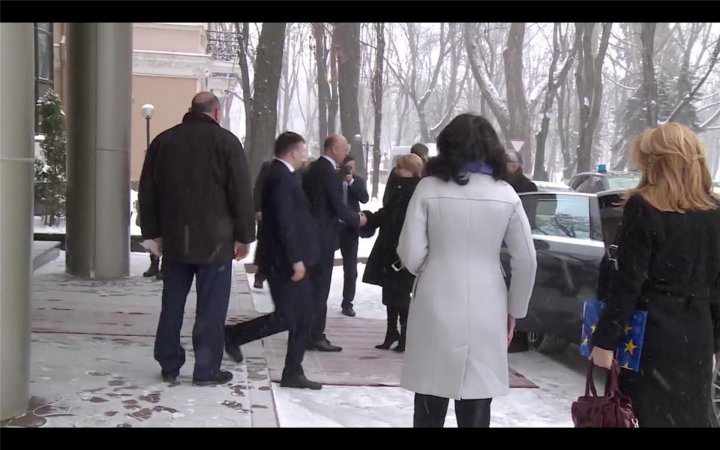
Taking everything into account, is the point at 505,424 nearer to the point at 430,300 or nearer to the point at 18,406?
the point at 430,300

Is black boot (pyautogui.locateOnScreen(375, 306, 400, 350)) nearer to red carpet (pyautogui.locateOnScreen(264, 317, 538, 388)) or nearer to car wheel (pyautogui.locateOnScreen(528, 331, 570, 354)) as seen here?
red carpet (pyautogui.locateOnScreen(264, 317, 538, 388))

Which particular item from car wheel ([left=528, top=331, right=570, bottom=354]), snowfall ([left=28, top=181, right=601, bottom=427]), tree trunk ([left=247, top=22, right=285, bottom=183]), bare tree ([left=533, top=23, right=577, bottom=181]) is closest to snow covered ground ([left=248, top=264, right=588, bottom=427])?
snowfall ([left=28, top=181, right=601, bottom=427])

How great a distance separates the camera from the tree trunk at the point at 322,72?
82.9 ft

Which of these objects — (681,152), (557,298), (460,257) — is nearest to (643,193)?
(681,152)

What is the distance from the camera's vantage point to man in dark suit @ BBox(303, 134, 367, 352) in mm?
6586

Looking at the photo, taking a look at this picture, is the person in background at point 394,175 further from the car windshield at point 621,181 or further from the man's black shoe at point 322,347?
the car windshield at point 621,181

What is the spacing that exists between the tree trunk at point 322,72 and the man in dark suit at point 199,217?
703 inches

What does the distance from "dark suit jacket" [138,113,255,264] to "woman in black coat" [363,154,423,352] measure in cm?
188

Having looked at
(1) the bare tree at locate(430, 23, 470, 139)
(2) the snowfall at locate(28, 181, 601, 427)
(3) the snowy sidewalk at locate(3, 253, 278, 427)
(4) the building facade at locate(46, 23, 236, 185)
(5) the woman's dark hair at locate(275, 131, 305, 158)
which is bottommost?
(2) the snowfall at locate(28, 181, 601, 427)

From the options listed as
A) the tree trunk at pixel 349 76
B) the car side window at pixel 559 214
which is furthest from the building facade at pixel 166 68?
the car side window at pixel 559 214

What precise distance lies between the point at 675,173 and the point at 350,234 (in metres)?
5.43

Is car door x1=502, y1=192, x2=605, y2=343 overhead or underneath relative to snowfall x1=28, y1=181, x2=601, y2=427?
overhead

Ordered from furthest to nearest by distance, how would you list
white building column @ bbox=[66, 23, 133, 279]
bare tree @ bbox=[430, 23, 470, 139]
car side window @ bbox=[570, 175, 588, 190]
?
bare tree @ bbox=[430, 23, 470, 139] < car side window @ bbox=[570, 175, 588, 190] < white building column @ bbox=[66, 23, 133, 279]

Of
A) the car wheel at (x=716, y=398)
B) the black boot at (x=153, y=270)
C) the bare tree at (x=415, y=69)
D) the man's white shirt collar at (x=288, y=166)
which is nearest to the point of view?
the car wheel at (x=716, y=398)
